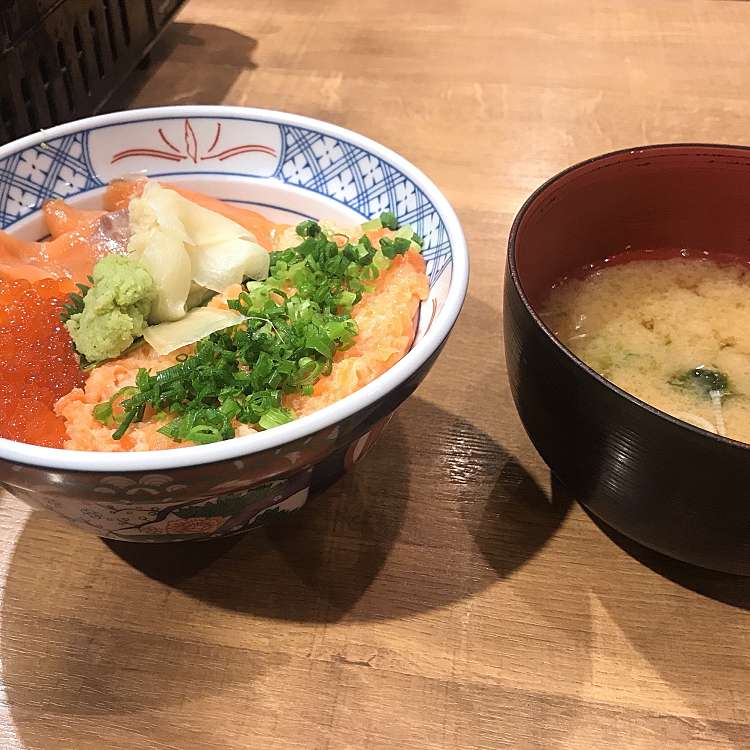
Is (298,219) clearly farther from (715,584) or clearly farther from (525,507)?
(715,584)

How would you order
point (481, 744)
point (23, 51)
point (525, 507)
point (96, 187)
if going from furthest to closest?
point (23, 51) → point (96, 187) → point (525, 507) → point (481, 744)

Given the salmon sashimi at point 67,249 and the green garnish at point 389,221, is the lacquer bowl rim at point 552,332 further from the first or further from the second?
the salmon sashimi at point 67,249

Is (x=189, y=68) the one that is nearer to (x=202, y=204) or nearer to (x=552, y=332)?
(x=202, y=204)

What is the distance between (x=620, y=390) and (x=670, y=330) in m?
0.34

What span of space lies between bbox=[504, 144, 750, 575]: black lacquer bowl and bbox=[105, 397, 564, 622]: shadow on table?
115 mm

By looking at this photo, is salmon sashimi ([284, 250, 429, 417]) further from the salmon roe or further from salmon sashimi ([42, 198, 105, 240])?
salmon sashimi ([42, 198, 105, 240])

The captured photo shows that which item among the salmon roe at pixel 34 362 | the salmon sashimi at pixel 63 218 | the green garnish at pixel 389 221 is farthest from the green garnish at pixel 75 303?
the green garnish at pixel 389 221

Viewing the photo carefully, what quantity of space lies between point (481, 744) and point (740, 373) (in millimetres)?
525

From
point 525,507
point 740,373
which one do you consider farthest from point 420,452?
point 740,373

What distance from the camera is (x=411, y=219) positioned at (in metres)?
0.96

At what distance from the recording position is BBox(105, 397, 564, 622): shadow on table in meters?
0.83

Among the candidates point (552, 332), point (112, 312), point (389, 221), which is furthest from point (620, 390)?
point (112, 312)

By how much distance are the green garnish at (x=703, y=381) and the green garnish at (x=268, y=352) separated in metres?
0.37

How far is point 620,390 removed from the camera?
68cm
